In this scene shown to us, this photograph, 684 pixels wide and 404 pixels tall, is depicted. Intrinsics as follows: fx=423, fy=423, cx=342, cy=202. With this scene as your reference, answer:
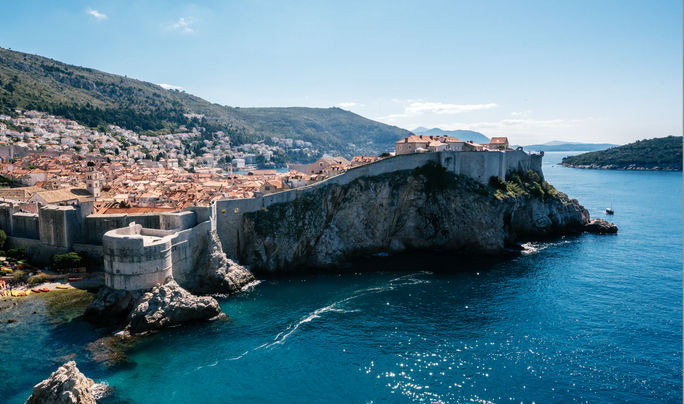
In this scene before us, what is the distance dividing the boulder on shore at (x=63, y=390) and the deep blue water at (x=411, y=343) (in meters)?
2.40

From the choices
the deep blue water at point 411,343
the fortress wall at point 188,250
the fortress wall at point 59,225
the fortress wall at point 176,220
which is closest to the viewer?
the deep blue water at point 411,343

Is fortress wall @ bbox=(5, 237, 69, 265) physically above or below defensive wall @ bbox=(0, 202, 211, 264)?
below

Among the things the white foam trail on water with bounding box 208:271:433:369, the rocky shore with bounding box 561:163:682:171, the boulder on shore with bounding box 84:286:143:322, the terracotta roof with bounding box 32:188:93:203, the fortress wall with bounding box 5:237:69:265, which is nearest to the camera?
the white foam trail on water with bounding box 208:271:433:369

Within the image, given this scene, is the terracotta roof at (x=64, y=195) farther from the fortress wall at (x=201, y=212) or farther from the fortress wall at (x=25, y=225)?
the fortress wall at (x=201, y=212)

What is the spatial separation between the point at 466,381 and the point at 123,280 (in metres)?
22.7

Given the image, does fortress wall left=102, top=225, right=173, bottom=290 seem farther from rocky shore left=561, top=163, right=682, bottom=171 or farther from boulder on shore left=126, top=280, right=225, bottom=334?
rocky shore left=561, top=163, right=682, bottom=171

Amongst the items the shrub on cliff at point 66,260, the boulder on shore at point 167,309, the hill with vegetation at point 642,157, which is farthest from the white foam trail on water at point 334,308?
the hill with vegetation at point 642,157

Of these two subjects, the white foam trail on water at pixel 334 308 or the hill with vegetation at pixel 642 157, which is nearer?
the white foam trail on water at pixel 334 308

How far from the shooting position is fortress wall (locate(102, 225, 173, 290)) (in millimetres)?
28406

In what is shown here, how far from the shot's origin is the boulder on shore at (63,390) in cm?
1745

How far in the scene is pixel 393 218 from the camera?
46250mm

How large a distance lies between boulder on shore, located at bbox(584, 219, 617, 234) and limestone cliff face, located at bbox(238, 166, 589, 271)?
13556 millimetres

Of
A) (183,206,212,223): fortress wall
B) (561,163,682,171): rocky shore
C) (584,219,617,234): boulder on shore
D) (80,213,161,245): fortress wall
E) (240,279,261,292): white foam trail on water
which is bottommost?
(240,279,261,292): white foam trail on water

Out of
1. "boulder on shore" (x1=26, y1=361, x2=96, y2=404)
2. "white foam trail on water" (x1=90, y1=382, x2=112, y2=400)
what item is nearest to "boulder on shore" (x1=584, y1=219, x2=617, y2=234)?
"white foam trail on water" (x1=90, y1=382, x2=112, y2=400)
